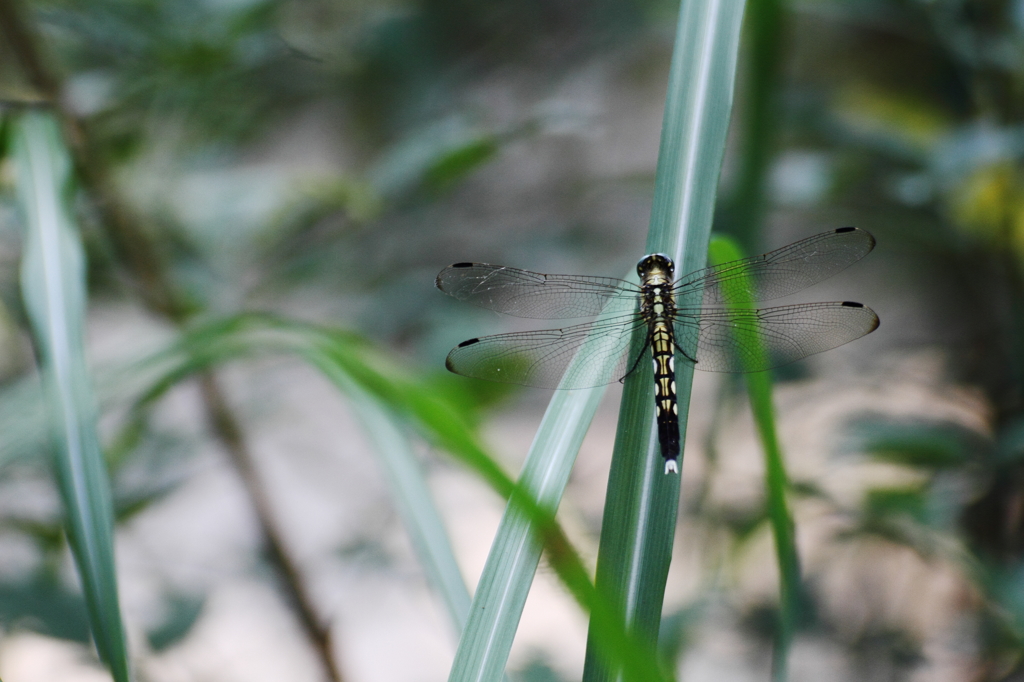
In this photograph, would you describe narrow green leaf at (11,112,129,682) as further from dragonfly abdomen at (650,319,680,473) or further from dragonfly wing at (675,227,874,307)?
dragonfly wing at (675,227,874,307)

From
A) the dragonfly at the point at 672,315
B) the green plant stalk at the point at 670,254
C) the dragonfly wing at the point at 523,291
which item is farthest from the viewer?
the dragonfly wing at the point at 523,291

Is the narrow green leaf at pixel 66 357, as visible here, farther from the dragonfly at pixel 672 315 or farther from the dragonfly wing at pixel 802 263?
the dragonfly wing at pixel 802 263

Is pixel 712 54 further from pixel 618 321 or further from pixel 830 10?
pixel 830 10

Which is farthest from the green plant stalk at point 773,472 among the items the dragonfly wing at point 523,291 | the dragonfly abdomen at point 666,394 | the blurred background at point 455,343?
the dragonfly wing at point 523,291

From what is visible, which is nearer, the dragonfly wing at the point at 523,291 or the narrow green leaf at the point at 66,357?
the narrow green leaf at the point at 66,357

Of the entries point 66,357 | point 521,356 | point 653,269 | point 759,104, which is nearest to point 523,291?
point 521,356
